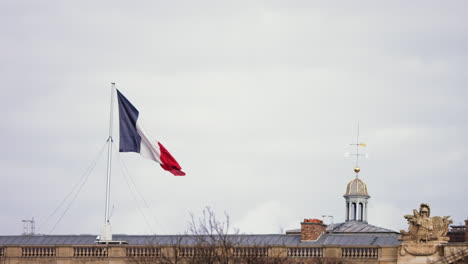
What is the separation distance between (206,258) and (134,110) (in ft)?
66.7

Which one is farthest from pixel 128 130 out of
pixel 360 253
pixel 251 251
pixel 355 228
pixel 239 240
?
pixel 355 228

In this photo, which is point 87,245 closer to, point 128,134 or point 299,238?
point 128,134

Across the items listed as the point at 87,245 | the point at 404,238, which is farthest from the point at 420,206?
the point at 87,245

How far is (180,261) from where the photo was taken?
322 ft

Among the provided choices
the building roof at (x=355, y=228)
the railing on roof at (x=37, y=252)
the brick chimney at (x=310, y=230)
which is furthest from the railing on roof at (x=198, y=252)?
the building roof at (x=355, y=228)

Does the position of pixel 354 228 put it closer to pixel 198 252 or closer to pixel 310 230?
pixel 310 230

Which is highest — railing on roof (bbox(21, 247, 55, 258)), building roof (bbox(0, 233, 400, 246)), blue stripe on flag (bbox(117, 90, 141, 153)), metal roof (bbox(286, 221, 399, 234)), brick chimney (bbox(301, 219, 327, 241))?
blue stripe on flag (bbox(117, 90, 141, 153))

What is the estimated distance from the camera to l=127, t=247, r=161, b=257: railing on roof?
340ft

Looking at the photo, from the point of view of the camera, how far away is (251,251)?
99.2m

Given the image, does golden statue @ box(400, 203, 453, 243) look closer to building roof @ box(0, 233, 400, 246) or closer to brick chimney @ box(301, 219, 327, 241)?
building roof @ box(0, 233, 400, 246)

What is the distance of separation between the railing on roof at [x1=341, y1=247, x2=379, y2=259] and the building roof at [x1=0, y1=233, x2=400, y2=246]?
3.23 meters

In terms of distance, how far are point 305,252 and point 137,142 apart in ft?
43.7

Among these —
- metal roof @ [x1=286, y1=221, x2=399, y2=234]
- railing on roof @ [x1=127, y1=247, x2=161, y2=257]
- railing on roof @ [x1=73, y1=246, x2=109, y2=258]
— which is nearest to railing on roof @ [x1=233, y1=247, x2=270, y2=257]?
railing on roof @ [x1=127, y1=247, x2=161, y2=257]

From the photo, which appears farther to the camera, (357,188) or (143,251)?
(357,188)
